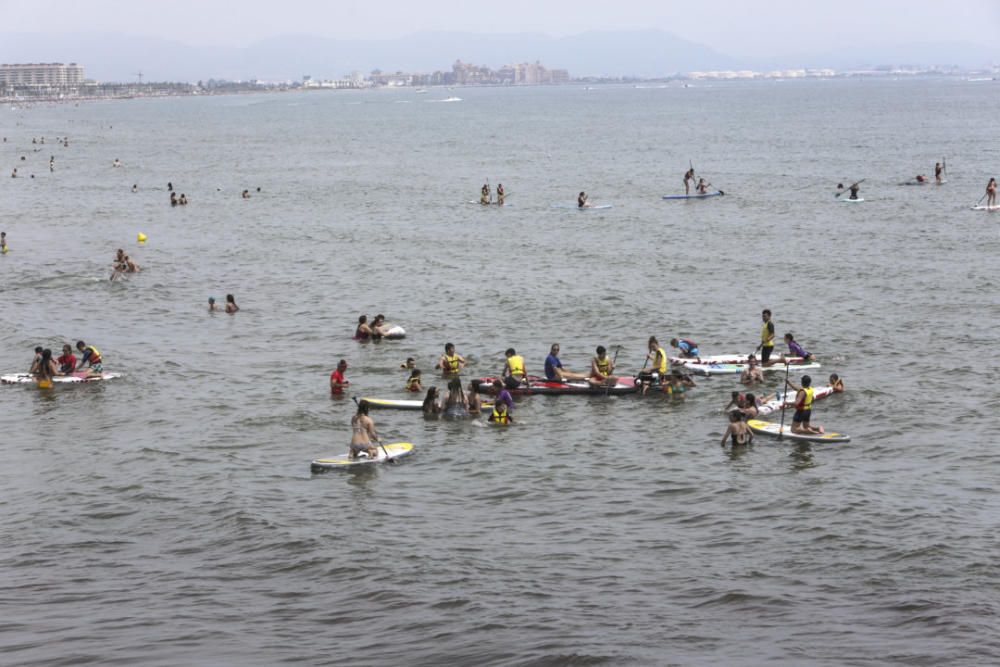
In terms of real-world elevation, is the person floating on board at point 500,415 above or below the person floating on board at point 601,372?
below

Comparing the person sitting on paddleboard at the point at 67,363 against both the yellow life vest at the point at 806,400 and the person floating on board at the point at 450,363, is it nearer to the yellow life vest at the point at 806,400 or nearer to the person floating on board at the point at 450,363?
the person floating on board at the point at 450,363

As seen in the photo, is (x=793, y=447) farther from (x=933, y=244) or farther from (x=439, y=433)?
(x=933, y=244)

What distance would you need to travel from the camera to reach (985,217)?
2516 inches

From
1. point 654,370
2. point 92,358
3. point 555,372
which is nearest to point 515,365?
point 555,372

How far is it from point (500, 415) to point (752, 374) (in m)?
7.69

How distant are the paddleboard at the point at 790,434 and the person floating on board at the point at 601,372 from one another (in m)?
4.74

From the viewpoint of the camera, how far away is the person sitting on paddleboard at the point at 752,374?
32.8 metres

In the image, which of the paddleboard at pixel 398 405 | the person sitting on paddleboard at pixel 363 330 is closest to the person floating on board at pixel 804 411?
the paddleboard at pixel 398 405

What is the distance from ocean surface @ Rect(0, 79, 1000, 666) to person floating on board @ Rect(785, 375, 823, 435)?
0.50 metres

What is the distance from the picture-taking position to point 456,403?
30344mm

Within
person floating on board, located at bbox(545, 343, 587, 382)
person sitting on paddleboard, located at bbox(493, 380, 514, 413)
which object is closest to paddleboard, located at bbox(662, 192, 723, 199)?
person floating on board, located at bbox(545, 343, 587, 382)

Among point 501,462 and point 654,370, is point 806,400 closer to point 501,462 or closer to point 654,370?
point 654,370

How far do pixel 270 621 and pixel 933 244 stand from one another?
44760 millimetres

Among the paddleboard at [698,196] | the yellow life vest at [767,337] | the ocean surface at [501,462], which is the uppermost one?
the paddleboard at [698,196]
